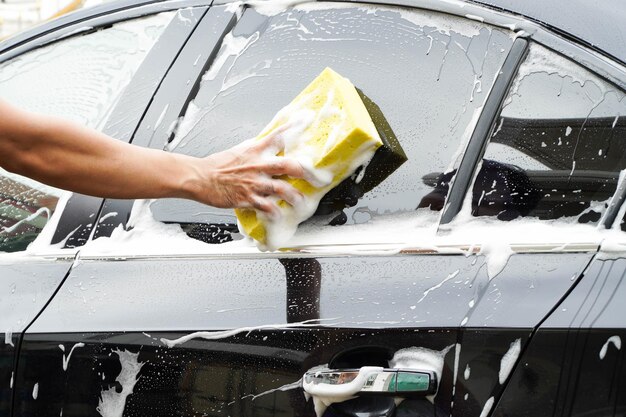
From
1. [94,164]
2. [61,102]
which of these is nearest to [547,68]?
[94,164]

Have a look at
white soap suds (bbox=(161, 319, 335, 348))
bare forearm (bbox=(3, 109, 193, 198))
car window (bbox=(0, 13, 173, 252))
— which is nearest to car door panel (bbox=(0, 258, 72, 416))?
car window (bbox=(0, 13, 173, 252))

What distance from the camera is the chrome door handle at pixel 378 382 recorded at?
1712 mm

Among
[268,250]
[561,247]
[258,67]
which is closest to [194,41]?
[258,67]

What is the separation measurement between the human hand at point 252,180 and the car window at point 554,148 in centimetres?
41

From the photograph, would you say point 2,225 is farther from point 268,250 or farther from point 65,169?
point 268,250

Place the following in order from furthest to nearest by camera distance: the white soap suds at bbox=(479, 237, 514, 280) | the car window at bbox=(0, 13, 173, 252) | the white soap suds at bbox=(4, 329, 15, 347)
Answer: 1. the car window at bbox=(0, 13, 173, 252)
2. the white soap suds at bbox=(4, 329, 15, 347)
3. the white soap suds at bbox=(479, 237, 514, 280)

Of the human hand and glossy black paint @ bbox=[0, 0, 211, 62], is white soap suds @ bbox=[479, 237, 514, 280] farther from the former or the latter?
glossy black paint @ bbox=[0, 0, 211, 62]

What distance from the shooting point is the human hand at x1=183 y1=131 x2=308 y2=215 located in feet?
6.37

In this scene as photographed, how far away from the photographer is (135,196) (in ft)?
6.61

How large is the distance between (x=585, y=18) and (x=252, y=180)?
2.52 feet

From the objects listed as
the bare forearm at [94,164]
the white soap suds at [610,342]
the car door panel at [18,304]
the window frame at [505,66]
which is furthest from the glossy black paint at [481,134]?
the car door panel at [18,304]

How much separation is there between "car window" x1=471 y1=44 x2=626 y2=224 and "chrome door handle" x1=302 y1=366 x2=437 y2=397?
36cm

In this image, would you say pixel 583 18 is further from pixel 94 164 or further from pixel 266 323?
pixel 94 164

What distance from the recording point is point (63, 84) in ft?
7.97
